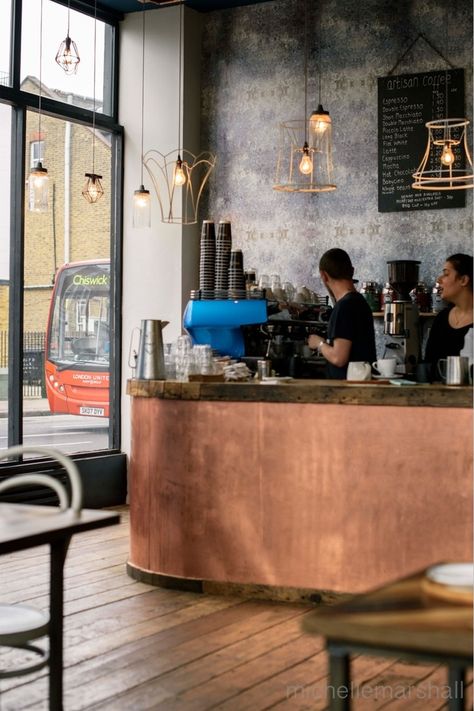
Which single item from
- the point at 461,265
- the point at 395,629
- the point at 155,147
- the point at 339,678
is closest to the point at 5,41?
the point at 155,147

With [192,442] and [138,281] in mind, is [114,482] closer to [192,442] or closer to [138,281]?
[138,281]

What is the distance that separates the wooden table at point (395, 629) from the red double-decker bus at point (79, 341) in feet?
18.3

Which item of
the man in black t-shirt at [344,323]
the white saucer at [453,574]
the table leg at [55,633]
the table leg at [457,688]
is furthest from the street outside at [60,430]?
the white saucer at [453,574]

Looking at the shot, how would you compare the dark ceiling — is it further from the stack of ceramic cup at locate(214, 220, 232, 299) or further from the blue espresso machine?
the blue espresso machine

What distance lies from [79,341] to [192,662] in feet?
13.2

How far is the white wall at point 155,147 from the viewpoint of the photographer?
7.35 m

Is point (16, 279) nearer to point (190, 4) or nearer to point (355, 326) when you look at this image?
point (190, 4)

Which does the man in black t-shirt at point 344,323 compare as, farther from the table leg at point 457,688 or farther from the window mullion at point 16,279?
the table leg at point 457,688

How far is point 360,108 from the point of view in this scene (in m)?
6.96

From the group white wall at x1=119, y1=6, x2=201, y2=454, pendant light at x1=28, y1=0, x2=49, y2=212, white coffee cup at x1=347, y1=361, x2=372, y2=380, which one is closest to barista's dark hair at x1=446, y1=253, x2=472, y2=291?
white coffee cup at x1=347, y1=361, x2=372, y2=380

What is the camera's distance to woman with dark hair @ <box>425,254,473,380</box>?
519 cm

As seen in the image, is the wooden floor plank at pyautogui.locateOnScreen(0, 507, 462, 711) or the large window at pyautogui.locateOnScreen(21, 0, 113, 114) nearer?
the wooden floor plank at pyautogui.locateOnScreen(0, 507, 462, 711)

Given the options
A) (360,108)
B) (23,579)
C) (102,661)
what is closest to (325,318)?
(360,108)

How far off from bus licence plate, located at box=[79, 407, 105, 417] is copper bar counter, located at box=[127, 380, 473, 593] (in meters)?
2.46
